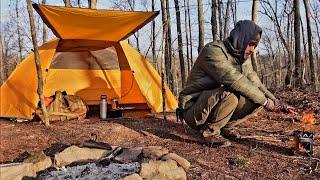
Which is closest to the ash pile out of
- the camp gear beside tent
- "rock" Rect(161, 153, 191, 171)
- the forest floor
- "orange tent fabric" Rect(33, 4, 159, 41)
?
"rock" Rect(161, 153, 191, 171)

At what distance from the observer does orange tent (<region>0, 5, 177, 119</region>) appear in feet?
22.4

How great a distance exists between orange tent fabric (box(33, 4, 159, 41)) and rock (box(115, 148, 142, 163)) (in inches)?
137

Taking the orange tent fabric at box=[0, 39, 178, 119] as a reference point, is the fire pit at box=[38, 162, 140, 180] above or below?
below

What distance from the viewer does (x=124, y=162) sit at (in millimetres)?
3588

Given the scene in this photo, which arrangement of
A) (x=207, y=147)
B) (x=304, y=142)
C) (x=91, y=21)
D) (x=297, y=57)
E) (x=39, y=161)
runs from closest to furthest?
1. (x=39, y=161)
2. (x=304, y=142)
3. (x=207, y=147)
4. (x=91, y=21)
5. (x=297, y=57)

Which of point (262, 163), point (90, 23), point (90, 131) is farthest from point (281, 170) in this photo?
point (90, 23)

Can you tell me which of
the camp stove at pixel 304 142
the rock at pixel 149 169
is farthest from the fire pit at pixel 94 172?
the camp stove at pixel 304 142

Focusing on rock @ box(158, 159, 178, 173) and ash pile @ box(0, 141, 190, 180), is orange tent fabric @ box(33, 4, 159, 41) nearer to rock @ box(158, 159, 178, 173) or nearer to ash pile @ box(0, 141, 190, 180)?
ash pile @ box(0, 141, 190, 180)

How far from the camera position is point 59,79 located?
833 cm

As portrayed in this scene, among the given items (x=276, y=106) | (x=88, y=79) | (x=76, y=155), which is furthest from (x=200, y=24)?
(x=76, y=155)

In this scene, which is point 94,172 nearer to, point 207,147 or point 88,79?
point 207,147

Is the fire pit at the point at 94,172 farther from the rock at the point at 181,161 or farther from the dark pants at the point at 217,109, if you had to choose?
the dark pants at the point at 217,109

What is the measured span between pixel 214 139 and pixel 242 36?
1.13 m

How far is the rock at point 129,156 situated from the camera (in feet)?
11.9
